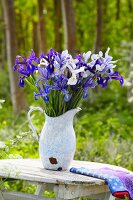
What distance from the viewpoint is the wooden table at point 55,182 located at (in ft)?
15.9

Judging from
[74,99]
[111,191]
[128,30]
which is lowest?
[111,191]

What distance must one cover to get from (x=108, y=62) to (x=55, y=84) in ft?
1.49

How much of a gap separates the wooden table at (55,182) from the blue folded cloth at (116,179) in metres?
0.06

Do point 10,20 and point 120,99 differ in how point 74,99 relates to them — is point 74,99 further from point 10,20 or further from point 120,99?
point 120,99

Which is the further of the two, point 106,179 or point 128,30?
point 128,30

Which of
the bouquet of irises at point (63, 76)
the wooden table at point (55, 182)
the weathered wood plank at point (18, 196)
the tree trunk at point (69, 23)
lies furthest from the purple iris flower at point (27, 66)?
the tree trunk at point (69, 23)

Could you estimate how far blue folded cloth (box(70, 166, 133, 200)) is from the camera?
5.03m

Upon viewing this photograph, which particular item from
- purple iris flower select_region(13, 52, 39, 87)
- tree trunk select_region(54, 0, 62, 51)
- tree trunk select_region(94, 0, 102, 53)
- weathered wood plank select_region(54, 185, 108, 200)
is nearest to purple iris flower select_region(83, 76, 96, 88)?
purple iris flower select_region(13, 52, 39, 87)

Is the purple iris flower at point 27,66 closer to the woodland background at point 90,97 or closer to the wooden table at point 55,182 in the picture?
the woodland background at point 90,97

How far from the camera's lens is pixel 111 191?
5012 mm

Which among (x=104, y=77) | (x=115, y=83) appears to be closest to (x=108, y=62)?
(x=104, y=77)

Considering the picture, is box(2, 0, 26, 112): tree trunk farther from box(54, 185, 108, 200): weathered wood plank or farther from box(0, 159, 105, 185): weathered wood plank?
box(54, 185, 108, 200): weathered wood plank

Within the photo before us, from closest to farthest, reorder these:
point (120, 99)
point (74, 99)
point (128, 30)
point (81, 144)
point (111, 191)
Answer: point (111, 191)
point (74, 99)
point (81, 144)
point (120, 99)
point (128, 30)

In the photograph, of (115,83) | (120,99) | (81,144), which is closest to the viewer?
(81,144)
